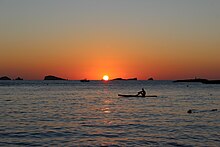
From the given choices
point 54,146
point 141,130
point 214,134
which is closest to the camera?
point 54,146

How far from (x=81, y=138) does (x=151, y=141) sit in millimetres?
4791

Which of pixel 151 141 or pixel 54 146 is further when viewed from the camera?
pixel 151 141

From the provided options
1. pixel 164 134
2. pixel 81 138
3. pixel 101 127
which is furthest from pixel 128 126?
pixel 81 138

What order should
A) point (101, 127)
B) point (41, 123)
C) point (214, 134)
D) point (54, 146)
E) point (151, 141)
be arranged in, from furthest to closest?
1. point (41, 123)
2. point (101, 127)
3. point (214, 134)
4. point (151, 141)
5. point (54, 146)

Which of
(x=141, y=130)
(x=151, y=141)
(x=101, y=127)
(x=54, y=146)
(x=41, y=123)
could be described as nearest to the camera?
(x=54, y=146)

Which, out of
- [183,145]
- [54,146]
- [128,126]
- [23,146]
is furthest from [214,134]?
[23,146]

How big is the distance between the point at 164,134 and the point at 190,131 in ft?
8.52

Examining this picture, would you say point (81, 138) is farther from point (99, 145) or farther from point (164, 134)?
point (164, 134)

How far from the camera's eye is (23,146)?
69.6 feet

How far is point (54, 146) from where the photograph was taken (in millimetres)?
21188

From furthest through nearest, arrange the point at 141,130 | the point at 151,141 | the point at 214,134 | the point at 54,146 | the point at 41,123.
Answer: the point at 41,123
the point at 141,130
the point at 214,134
the point at 151,141
the point at 54,146

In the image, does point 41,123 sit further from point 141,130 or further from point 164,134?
point 164,134

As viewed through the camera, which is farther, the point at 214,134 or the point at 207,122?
the point at 207,122

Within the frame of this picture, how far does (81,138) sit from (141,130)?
558cm
